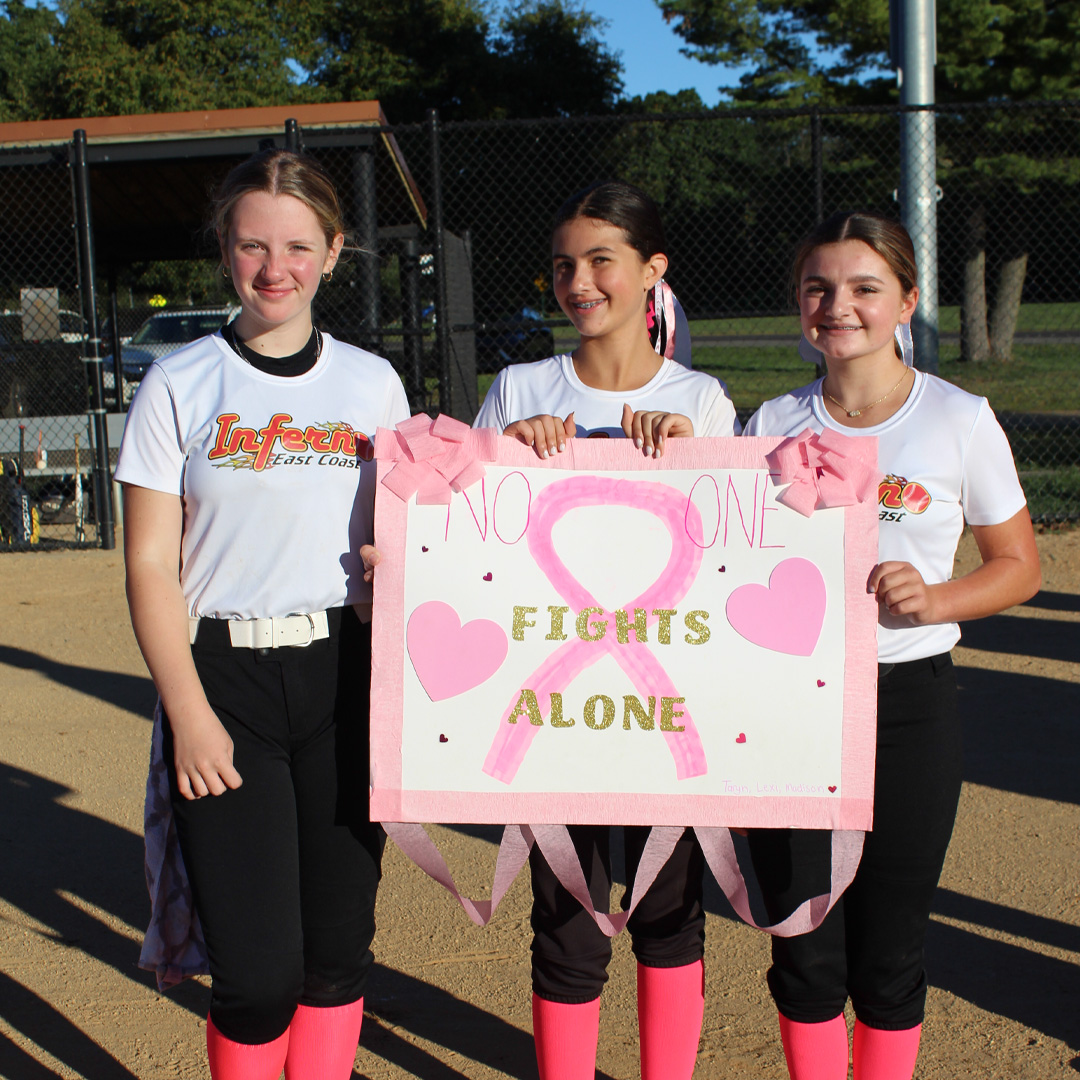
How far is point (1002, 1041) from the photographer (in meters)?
2.62

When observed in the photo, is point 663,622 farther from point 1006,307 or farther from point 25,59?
point 25,59

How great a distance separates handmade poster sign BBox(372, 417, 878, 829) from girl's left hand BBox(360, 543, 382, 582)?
0.02 m

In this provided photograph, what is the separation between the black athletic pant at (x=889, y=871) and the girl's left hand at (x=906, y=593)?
5.9 inches

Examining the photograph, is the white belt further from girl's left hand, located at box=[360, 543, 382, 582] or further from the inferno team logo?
the inferno team logo

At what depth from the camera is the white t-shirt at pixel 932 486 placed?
204cm

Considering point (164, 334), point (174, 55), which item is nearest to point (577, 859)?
point (164, 334)

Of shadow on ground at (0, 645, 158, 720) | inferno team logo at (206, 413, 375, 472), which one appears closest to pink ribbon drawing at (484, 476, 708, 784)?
inferno team logo at (206, 413, 375, 472)

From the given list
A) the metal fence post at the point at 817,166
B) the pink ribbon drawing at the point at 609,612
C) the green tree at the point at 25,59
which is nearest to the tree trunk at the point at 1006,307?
the metal fence post at the point at 817,166

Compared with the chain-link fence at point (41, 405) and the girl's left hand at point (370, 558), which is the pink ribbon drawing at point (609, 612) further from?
the chain-link fence at point (41, 405)

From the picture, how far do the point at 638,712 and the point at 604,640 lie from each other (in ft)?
0.50

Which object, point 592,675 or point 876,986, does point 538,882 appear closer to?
point 592,675

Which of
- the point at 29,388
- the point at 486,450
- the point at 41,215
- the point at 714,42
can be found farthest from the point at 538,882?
the point at 714,42

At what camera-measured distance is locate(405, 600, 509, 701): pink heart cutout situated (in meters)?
2.08

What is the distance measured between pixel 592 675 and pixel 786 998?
739 mm
